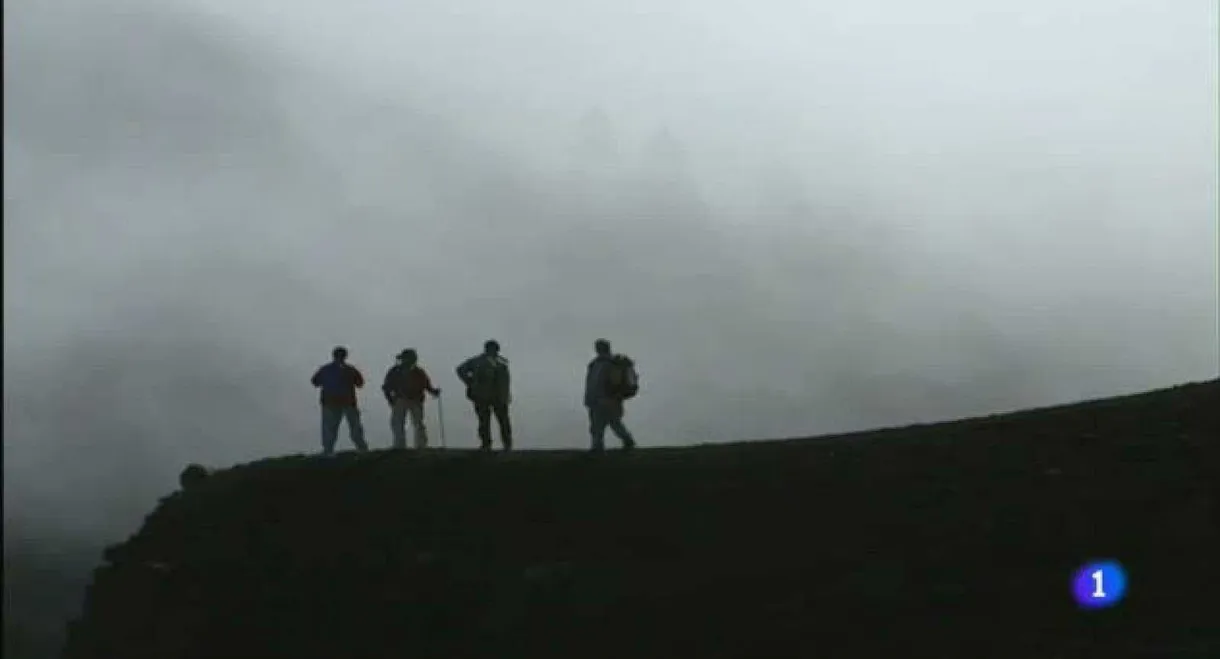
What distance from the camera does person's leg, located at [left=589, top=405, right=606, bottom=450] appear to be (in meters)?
27.3

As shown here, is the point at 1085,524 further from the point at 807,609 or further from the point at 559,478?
the point at 559,478

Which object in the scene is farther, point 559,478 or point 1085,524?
point 559,478

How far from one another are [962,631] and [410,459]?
12.7 m

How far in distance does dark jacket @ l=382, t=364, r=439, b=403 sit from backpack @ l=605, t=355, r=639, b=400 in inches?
165

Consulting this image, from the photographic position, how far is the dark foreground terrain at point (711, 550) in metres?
20.3

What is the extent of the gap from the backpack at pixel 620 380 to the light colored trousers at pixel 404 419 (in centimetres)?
451

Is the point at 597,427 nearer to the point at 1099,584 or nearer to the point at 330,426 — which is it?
the point at 330,426

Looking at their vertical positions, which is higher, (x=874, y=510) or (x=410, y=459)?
(x=410, y=459)

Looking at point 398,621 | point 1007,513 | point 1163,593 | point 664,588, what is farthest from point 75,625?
point 1163,593

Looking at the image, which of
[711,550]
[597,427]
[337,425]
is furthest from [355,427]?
[711,550]

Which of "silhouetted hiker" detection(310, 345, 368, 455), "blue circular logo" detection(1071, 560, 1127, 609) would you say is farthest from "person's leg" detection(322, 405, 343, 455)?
"blue circular logo" detection(1071, 560, 1127, 609)

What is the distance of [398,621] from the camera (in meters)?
23.7

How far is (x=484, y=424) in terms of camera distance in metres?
29.1

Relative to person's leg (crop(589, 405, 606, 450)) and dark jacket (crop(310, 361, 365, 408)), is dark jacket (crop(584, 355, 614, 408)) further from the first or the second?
dark jacket (crop(310, 361, 365, 408))
